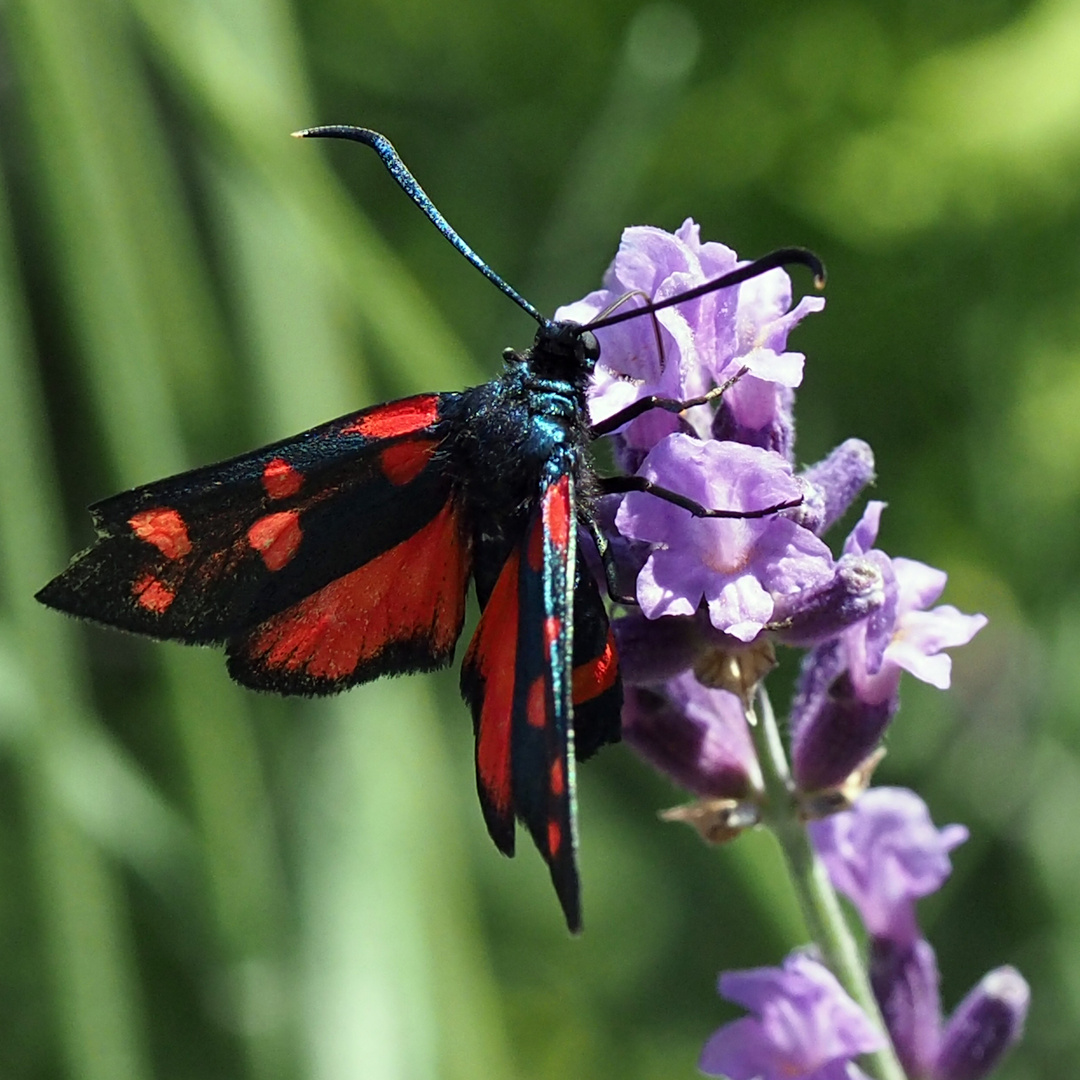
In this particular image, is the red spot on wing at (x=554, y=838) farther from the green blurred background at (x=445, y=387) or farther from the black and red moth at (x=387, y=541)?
the green blurred background at (x=445, y=387)

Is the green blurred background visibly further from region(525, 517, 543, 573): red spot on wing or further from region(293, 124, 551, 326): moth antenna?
region(525, 517, 543, 573): red spot on wing

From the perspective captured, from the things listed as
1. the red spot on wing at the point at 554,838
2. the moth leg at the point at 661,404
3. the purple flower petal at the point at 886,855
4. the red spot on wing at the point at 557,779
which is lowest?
the purple flower petal at the point at 886,855

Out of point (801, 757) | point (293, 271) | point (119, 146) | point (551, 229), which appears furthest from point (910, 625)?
point (119, 146)

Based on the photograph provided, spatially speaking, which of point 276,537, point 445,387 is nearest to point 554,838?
point 276,537

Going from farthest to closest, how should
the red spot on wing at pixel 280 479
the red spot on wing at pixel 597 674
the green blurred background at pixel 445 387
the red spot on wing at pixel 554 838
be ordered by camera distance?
the green blurred background at pixel 445 387 → the red spot on wing at pixel 280 479 → the red spot on wing at pixel 597 674 → the red spot on wing at pixel 554 838

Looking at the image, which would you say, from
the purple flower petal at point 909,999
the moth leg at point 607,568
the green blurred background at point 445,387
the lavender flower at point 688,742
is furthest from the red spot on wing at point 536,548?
the green blurred background at point 445,387
